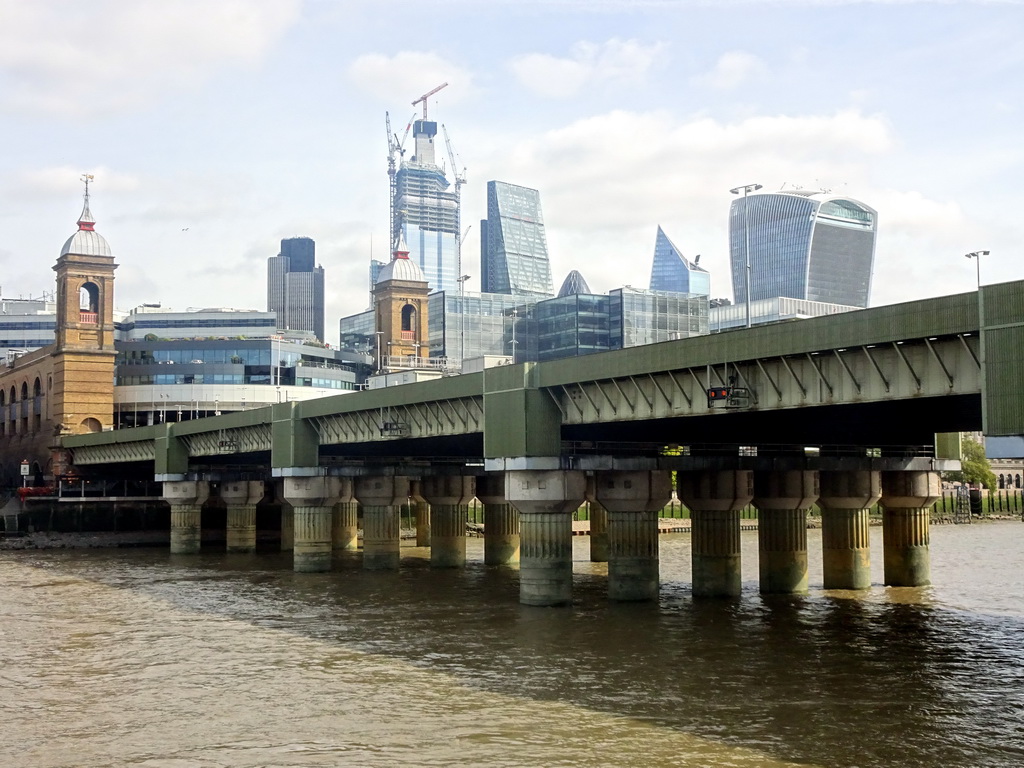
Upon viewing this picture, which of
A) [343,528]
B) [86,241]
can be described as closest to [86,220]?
[86,241]

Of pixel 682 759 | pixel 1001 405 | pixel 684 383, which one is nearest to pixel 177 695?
pixel 682 759

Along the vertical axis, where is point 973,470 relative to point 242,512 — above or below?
above

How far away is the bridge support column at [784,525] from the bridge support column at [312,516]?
3095 cm

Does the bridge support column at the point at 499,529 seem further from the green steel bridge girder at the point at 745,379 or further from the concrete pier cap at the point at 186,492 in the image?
the concrete pier cap at the point at 186,492

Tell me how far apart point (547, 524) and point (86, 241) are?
10479cm

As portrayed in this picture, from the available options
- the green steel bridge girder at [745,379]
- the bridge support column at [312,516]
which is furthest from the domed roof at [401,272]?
the green steel bridge girder at [745,379]

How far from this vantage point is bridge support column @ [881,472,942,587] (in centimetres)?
6450

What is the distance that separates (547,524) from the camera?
2190 inches

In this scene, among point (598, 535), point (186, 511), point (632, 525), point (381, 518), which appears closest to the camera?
point (632, 525)

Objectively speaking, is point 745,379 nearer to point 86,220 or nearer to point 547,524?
point 547,524

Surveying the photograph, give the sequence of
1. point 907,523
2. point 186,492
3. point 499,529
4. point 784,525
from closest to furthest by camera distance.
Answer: point 784,525
point 907,523
point 499,529
point 186,492

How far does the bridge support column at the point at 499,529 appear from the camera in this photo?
88.5 m

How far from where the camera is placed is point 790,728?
31.9 metres

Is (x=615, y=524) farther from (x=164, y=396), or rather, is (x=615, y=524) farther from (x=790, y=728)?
(x=164, y=396)
